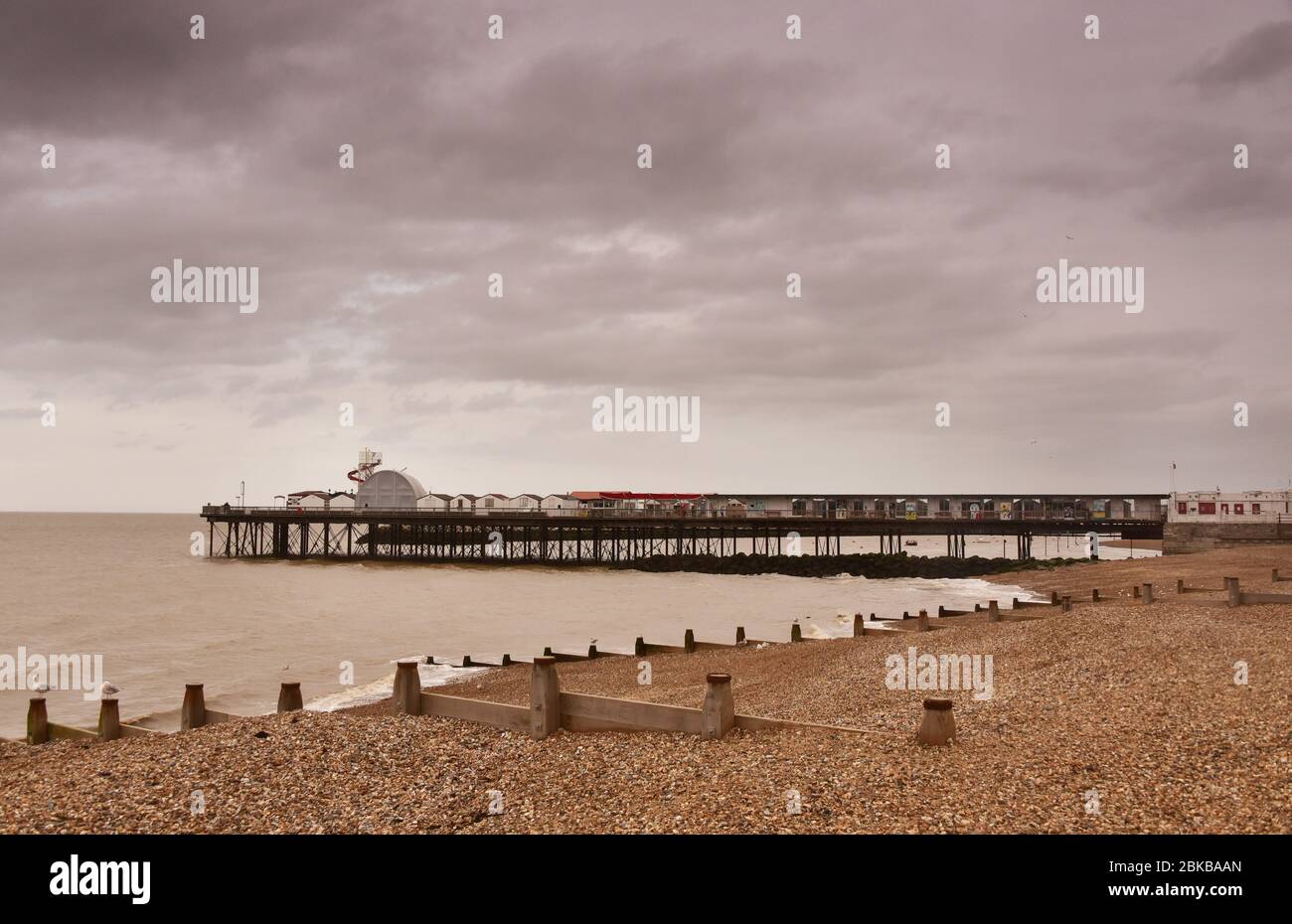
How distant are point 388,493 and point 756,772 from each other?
8135 cm

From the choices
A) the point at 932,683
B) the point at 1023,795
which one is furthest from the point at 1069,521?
the point at 1023,795

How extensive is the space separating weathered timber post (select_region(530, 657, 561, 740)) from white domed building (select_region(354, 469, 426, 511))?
254 feet

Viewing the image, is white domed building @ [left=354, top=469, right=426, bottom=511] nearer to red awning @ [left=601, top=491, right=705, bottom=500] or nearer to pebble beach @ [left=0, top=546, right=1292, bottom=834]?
red awning @ [left=601, top=491, right=705, bottom=500]

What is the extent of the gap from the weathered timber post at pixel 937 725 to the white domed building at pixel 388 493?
3126 inches

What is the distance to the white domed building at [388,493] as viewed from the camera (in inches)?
3322

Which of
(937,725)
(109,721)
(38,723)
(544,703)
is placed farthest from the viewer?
(38,723)

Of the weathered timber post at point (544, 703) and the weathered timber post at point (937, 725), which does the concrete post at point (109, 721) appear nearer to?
the weathered timber post at point (544, 703)

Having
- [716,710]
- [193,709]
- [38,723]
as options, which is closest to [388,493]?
[38,723]

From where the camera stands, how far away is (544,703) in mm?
9570

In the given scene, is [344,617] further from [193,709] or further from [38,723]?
[193,709]

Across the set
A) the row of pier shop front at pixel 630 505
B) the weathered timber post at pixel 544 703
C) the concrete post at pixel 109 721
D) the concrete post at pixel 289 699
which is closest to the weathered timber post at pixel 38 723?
A: the concrete post at pixel 109 721
